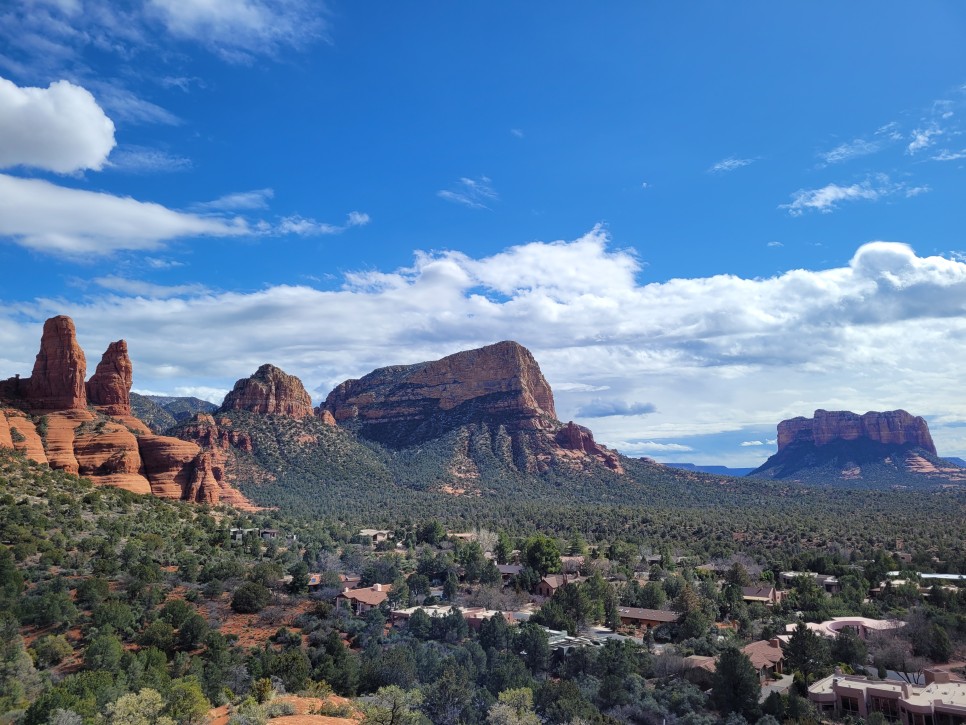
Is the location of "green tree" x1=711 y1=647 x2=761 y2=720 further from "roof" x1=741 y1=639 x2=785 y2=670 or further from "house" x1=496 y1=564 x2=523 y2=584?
"house" x1=496 y1=564 x2=523 y2=584

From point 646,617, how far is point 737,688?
16173 millimetres

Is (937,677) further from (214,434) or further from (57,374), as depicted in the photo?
(214,434)

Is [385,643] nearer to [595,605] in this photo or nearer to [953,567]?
[595,605]

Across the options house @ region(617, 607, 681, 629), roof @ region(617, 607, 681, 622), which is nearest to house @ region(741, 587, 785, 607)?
roof @ region(617, 607, 681, 622)

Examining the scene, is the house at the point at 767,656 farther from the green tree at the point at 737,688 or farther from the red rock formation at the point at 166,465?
the red rock formation at the point at 166,465

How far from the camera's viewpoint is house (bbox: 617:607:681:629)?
44.3 metres

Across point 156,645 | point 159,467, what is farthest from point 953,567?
point 159,467

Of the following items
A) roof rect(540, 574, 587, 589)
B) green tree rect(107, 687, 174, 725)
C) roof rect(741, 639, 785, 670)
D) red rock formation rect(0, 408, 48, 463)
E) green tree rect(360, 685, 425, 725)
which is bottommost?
roof rect(741, 639, 785, 670)

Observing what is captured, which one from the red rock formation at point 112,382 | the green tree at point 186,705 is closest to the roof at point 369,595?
the green tree at point 186,705

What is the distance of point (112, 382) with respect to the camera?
2972 inches

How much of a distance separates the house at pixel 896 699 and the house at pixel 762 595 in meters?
17.6

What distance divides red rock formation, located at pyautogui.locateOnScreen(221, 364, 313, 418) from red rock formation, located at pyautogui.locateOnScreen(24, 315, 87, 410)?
61.0m

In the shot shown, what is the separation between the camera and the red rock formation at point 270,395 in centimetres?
12788

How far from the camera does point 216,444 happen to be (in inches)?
4264
